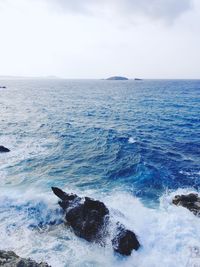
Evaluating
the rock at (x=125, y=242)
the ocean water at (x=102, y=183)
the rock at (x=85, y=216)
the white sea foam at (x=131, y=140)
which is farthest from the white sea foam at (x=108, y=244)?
the white sea foam at (x=131, y=140)

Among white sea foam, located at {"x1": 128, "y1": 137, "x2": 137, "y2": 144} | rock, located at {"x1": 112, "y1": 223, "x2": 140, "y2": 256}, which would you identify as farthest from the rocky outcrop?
white sea foam, located at {"x1": 128, "y1": 137, "x2": 137, "y2": 144}

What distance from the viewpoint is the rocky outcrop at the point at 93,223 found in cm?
1703

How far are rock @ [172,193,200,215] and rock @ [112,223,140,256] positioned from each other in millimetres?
6150

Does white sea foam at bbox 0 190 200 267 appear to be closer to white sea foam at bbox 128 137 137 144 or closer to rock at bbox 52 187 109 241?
rock at bbox 52 187 109 241

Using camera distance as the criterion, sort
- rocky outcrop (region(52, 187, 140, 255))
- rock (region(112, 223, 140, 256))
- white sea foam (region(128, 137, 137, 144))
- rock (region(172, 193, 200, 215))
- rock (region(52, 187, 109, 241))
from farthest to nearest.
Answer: white sea foam (region(128, 137, 137, 144)) < rock (region(172, 193, 200, 215)) < rock (region(52, 187, 109, 241)) < rocky outcrop (region(52, 187, 140, 255)) < rock (region(112, 223, 140, 256))

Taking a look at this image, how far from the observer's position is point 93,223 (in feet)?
60.8

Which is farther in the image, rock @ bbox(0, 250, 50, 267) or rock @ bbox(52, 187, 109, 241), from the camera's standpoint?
rock @ bbox(52, 187, 109, 241)

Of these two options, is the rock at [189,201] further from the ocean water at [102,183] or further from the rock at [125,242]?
the rock at [125,242]

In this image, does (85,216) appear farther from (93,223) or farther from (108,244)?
(108,244)

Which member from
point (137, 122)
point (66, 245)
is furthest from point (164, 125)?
point (66, 245)

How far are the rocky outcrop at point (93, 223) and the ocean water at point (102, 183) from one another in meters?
0.58

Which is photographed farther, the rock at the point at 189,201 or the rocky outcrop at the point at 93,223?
the rock at the point at 189,201

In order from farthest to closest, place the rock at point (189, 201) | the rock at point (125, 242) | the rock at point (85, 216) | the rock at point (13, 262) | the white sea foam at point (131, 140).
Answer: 1. the white sea foam at point (131, 140)
2. the rock at point (189, 201)
3. the rock at point (85, 216)
4. the rock at point (125, 242)
5. the rock at point (13, 262)

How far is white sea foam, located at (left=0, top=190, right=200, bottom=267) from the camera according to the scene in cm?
Answer: 1608
